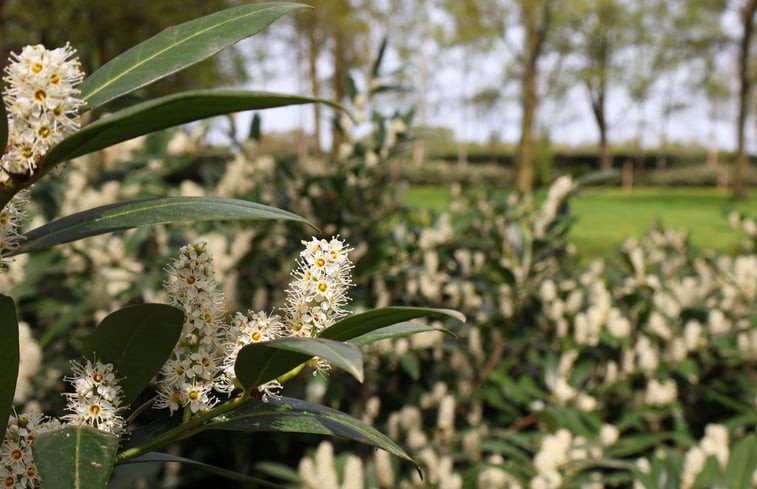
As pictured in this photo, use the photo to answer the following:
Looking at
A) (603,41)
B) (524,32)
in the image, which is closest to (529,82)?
(524,32)

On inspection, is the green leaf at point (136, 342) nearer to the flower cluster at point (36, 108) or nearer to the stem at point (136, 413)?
the stem at point (136, 413)

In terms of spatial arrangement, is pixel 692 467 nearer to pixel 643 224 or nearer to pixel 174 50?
pixel 174 50

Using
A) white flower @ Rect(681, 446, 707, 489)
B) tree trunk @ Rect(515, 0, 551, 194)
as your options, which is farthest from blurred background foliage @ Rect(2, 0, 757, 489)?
tree trunk @ Rect(515, 0, 551, 194)

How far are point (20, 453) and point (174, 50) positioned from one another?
38 cm

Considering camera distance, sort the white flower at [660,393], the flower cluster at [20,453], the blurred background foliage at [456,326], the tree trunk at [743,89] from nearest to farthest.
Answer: the flower cluster at [20,453] → the blurred background foliage at [456,326] → the white flower at [660,393] → the tree trunk at [743,89]

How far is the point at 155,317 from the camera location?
0.70 m

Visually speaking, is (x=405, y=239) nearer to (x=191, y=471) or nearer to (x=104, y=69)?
(x=191, y=471)

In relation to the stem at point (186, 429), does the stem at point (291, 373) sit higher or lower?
higher

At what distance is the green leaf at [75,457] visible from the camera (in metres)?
0.53

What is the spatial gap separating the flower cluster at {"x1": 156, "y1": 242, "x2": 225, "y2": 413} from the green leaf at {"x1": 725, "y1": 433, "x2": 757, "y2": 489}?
143cm

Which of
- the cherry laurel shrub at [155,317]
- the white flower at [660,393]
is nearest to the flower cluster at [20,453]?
the cherry laurel shrub at [155,317]

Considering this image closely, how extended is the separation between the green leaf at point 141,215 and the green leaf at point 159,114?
79mm

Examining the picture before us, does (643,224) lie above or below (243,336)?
below

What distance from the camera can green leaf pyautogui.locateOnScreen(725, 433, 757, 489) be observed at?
168 centimetres
